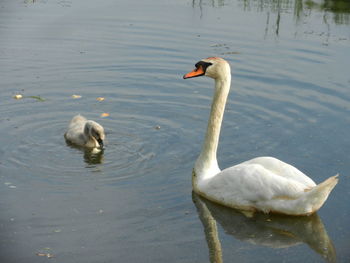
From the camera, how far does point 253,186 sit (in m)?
7.59

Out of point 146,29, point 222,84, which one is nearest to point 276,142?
point 222,84

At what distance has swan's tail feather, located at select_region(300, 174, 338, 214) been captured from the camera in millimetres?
7083

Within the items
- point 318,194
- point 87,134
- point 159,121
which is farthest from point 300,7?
point 318,194

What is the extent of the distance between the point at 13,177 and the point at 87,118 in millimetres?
2716

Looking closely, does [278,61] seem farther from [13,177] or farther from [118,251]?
[118,251]

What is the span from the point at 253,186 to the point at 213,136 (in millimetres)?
1106

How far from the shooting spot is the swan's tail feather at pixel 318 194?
7.08 meters

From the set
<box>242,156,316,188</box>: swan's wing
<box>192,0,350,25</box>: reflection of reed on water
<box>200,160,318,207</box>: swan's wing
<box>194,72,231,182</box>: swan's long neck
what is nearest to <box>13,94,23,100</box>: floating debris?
<box>194,72,231,182</box>: swan's long neck

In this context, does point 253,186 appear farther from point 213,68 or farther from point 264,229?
point 213,68

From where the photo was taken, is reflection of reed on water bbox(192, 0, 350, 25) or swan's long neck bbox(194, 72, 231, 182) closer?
swan's long neck bbox(194, 72, 231, 182)

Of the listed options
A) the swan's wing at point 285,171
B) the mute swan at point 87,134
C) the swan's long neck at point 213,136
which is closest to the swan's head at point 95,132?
the mute swan at point 87,134

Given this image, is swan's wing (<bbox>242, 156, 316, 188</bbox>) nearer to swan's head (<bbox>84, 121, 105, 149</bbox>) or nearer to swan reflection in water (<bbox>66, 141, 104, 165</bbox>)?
swan reflection in water (<bbox>66, 141, 104, 165</bbox>)

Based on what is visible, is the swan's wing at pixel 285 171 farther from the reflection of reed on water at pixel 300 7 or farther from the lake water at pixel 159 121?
the reflection of reed on water at pixel 300 7

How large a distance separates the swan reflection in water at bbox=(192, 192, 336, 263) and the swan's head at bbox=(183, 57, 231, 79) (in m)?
1.51
